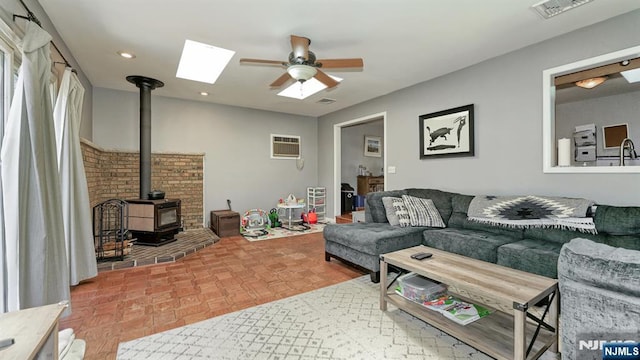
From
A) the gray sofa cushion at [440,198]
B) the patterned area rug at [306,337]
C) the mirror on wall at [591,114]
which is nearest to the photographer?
the patterned area rug at [306,337]

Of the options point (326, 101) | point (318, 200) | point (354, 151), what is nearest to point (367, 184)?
point (354, 151)

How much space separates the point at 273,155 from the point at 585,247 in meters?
5.54

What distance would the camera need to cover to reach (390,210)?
3545 mm

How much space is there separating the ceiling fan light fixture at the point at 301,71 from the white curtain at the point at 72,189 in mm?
2135

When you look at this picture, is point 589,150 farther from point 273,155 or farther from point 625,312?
point 273,155

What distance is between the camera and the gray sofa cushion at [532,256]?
2244 mm

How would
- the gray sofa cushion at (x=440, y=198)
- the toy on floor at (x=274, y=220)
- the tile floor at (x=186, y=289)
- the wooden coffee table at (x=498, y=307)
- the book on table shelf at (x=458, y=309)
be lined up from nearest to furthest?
the wooden coffee table at (x=498, y=307) → the book on table shelf at (x=458, y=309) → the tile floor at (x=186, y=289) → the gray sofa cushion at (x=440, y=198) → the toy on floor at (x=274, y=220)

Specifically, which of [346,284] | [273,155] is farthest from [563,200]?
[273,155]

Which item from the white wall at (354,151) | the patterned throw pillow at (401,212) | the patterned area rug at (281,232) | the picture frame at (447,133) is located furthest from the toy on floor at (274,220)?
the picture frame at (447,133)

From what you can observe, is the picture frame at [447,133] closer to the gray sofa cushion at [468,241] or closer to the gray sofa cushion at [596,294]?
the gray sofa cushion at [468,241]

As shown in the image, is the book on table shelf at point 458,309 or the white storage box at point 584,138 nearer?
the book on table shelf at point 458,309

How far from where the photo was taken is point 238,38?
288 centimetres

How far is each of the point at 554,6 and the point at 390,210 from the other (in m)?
2.50

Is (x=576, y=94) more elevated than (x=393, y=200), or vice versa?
(x=576, y=94)
